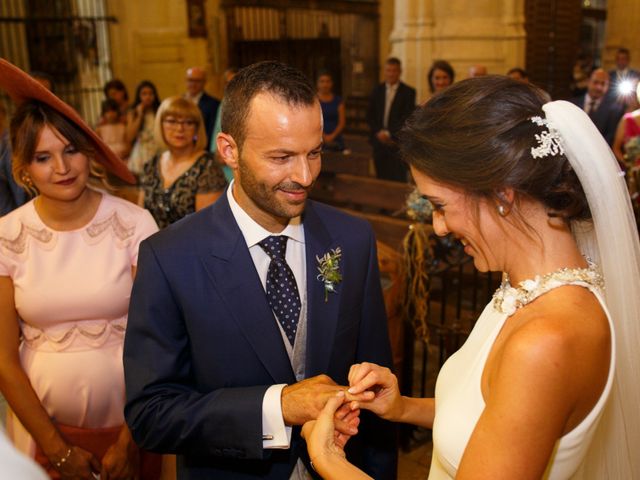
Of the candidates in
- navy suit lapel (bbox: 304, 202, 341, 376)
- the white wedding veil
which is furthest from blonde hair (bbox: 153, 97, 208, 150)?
the white wedding veil

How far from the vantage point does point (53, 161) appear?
7.48 ft

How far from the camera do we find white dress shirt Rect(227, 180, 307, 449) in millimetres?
1676

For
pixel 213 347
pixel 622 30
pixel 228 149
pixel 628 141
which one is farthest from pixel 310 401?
pixel 622 30

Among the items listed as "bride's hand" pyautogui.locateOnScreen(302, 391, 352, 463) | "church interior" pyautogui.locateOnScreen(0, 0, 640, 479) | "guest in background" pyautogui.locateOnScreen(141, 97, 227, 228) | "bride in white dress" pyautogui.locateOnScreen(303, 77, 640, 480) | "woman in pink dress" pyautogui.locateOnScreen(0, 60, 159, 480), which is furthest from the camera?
"church interior" pyautogui.locateOnScreen(0, 0, 640, 479)

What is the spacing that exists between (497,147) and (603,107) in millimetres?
6092

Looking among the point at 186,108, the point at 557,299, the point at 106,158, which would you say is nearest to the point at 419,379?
the point at 186,108

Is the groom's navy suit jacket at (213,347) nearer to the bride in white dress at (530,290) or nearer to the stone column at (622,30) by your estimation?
the bride in white dress at (530,290)

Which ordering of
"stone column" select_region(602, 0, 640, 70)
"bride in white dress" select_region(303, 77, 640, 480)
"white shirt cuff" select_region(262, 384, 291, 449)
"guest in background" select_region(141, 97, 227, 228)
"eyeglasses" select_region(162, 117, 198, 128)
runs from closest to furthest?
"bride in white dress" select_region(303, 77, 640, 480)
"white shirt cuff" select_region(262, 384, 291, 449)
"guest in background" select_region(141, 97, 227, 228)
"eyeglasses" select_region(162, 117, 198, 128)
"stone column" select_region(602, 0, 640, 70)

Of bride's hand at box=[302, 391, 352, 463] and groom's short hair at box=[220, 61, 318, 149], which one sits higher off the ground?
groom's short hair at box=[220, 61, 318, 149]

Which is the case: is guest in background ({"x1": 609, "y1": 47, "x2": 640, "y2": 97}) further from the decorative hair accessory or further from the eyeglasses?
the decorative hair accessory

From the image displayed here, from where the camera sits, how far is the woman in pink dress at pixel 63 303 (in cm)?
218

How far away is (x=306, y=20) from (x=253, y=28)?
1618 millimetres

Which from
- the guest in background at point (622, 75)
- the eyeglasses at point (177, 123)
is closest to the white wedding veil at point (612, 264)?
the eyeglasses at point (177, 123)

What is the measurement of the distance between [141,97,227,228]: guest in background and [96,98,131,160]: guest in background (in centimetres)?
358
